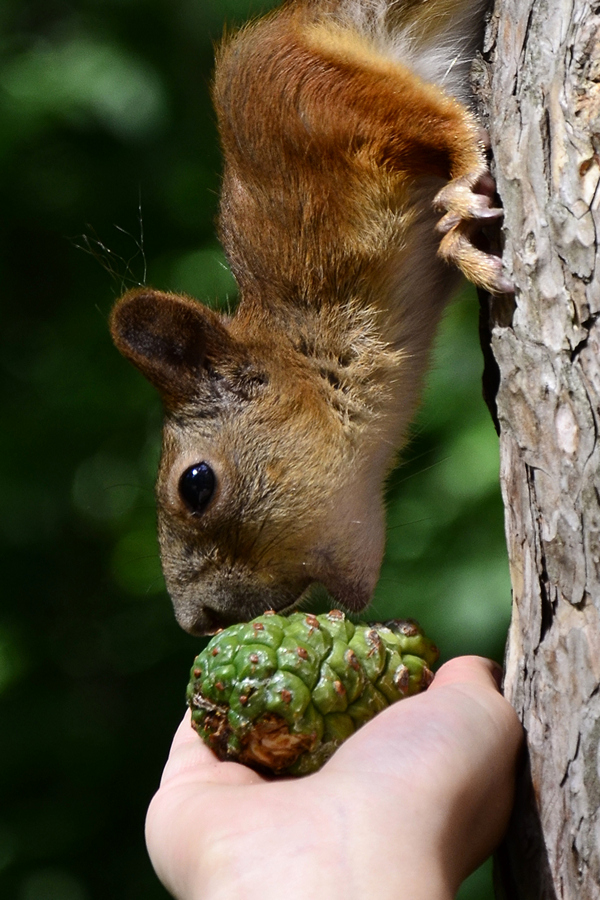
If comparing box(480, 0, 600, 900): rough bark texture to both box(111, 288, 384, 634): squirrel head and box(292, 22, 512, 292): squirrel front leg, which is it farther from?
box(111, 288, 384, 634): squirrel head

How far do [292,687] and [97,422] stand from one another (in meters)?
1.28

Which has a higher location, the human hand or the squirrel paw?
the squirrel paw

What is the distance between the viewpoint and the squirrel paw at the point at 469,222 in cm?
140

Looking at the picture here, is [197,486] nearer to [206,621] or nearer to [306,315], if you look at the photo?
[206,621]

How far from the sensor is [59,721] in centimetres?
256

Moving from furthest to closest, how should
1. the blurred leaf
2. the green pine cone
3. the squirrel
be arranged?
1. the blurred leaf
2. the squirrel
3. the green pine cone

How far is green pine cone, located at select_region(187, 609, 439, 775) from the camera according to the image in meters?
1.33

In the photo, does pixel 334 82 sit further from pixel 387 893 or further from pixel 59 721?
pixel 59 721

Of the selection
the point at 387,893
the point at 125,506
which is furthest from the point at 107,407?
the point at 387,893

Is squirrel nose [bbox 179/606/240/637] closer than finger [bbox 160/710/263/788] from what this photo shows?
No

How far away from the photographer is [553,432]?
1236mm

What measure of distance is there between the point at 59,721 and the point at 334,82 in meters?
1.68

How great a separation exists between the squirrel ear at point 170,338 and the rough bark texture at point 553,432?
70 cm

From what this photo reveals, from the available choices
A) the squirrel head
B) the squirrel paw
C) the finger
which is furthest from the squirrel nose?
the squirrel paw
